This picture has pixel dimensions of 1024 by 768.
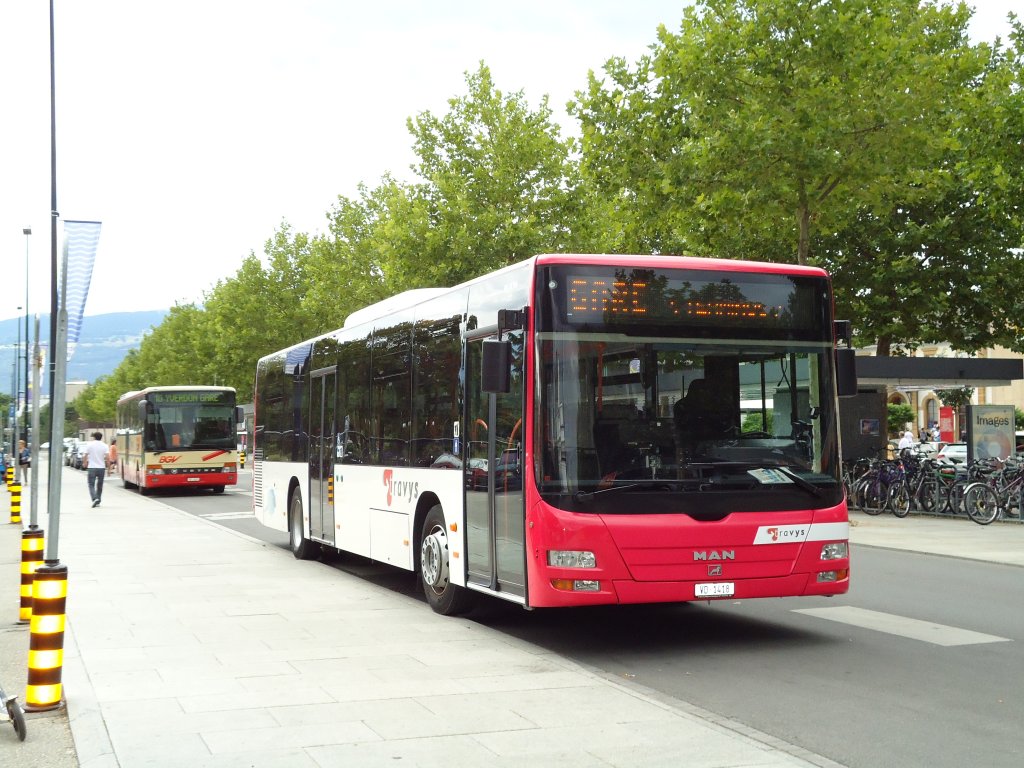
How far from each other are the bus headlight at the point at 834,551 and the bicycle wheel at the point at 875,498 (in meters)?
15.6

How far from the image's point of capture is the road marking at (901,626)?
952 cm

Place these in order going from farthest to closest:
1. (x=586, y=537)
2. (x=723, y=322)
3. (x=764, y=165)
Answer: (x=764, y=165), (x=723, y=322), (x=586, y=537)

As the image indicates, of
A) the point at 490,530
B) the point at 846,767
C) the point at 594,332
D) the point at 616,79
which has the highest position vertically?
the point at 616,79

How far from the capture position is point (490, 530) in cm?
974

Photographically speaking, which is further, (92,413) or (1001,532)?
(92,413)

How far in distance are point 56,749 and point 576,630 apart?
16.4ft

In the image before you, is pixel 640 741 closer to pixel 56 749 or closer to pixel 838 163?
pixel 56 749

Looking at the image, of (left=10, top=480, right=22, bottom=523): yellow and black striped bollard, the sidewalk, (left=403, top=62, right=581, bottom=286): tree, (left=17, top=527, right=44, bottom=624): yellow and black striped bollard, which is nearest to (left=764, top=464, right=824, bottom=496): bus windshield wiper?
the sidewalk

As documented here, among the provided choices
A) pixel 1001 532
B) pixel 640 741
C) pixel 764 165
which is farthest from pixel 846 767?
pixel 764 165

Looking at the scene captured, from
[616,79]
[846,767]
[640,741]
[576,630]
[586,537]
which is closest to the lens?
[846,767]

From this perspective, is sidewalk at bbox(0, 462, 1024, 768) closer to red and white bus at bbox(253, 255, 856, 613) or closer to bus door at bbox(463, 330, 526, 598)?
bus door at bbox(463, 330, 526, 598)

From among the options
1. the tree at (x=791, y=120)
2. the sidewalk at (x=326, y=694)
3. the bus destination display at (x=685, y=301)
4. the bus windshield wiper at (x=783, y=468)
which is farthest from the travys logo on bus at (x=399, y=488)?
the tree at (x=791, y=120)

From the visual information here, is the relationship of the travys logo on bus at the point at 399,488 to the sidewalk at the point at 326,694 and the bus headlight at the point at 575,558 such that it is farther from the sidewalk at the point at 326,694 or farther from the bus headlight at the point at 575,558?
the bus headlight at the point at 575,558

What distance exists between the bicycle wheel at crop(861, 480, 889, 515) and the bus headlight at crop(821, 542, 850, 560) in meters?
15.6
